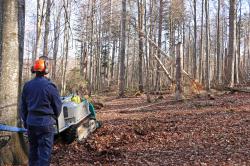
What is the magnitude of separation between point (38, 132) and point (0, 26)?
249 centimetres

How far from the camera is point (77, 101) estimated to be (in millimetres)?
9422

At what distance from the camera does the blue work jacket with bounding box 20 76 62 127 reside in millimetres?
5672

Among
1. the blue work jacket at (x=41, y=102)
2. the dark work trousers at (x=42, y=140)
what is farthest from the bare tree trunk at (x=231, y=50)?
the dark work trousers at (x=42, y=140)

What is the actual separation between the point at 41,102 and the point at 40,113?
168 millimetres

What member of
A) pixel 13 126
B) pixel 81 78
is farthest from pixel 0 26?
pixel 81 78

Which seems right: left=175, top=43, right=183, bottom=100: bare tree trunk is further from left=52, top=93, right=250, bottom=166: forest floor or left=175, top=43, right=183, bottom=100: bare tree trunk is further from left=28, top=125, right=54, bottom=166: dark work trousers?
left=28, top=125, right=54, bottom=166: dark work trousers

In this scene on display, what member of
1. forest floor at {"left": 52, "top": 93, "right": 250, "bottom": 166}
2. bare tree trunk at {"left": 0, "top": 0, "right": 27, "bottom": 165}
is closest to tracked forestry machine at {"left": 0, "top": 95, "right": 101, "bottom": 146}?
forest floor at {"left": 52, "top": 93, "right": 250, "bottom": 166}

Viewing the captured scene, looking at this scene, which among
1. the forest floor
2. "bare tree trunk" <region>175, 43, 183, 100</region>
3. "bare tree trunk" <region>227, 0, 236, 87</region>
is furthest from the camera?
"bare tree trunk" <region>227, 0, 236, 87</region>

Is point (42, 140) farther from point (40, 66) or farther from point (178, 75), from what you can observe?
point (178, 75)

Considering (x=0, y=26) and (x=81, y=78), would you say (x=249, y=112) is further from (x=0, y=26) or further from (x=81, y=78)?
(x=81, y=78)

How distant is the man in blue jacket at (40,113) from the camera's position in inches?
223

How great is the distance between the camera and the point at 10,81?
7035mm

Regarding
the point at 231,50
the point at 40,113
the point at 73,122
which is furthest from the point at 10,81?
the point at 231,50

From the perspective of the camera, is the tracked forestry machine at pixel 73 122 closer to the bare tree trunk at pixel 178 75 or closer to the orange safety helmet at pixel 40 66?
the orange safety helmet at pixel 40 66
